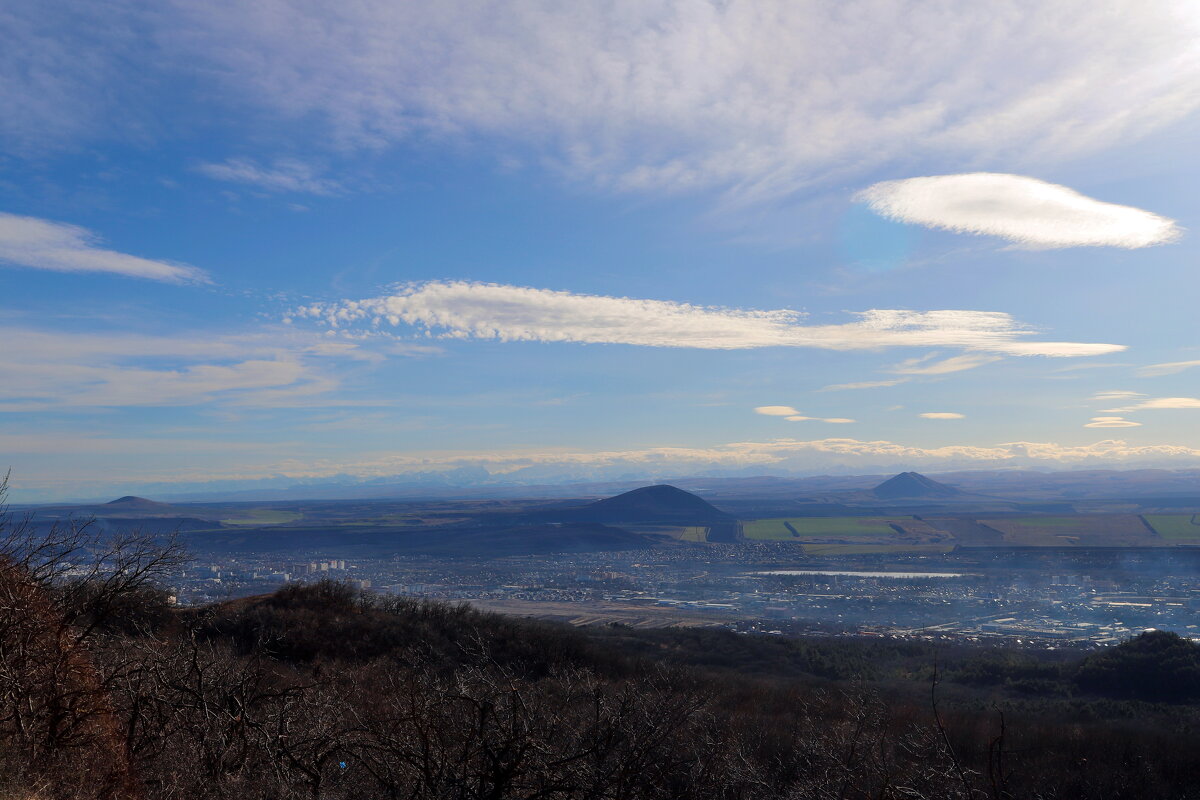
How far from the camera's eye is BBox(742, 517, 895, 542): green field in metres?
97.9

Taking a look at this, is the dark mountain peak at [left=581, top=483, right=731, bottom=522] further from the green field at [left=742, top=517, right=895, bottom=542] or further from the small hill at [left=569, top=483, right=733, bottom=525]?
the green field at [left=742, top=517, right=895, bottom=542]

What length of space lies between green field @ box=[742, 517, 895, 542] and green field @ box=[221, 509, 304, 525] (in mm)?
69677

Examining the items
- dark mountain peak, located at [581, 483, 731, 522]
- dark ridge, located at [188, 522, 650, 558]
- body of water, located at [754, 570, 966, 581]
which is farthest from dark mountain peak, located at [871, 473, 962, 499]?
body of water, located at [754, 570, 966, 581]

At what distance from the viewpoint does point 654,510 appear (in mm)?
126312

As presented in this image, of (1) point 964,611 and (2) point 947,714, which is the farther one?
(1) point 964,611

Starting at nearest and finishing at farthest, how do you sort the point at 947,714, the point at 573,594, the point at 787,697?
1. the point at 947,714
2. the point at 787,697
3. the point at 573,594

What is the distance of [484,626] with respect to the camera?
23.8 meters

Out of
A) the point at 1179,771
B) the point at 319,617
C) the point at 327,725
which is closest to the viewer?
the point at 327,725

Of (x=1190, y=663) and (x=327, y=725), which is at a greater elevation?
(x=327, y=725)

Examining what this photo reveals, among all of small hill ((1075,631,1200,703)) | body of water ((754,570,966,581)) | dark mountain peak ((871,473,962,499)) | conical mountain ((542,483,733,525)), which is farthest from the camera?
dark mountain peak ((871,473,962,499))

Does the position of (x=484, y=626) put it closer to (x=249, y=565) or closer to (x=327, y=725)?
(x=327, y=725)

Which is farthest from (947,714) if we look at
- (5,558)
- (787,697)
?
(5,558)

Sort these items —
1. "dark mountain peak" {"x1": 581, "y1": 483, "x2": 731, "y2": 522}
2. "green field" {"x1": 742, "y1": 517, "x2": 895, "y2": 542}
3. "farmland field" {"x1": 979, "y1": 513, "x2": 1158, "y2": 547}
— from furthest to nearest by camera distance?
"dark mountain peak" {"x1": 581, "y1": 483, "x2": 731, "y2": 522} → "green field" {"x1": 742, "y1": 517, "x2": 895, "y2": 542} → "farmland field" {"x1": 979, "y1": 513, "x2": 1158, "y2": 547}

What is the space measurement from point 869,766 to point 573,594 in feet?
134
